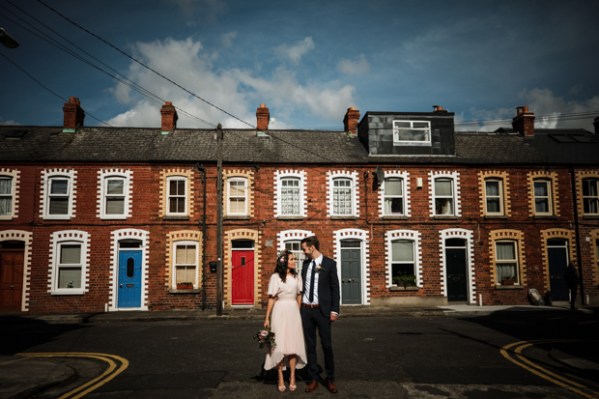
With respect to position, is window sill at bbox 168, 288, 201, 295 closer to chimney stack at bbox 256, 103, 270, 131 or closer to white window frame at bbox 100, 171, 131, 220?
white window frame at bbox 100, 171, 131, 220

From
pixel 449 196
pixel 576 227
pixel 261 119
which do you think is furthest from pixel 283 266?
pixel 576 227

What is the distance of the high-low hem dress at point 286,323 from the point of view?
5945mm

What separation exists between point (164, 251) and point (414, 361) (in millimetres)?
13237

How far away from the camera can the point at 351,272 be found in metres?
18.7

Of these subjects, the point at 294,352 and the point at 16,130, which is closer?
the point at 294,352

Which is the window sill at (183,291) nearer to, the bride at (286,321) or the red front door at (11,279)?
the red front door at (11,279)

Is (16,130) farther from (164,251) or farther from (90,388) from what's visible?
(90,388)

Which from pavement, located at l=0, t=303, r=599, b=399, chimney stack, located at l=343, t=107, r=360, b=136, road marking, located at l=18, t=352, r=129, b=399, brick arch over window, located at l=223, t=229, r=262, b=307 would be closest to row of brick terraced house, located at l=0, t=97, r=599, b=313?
brick arch over window, located at l=223, t=229, r=262, b=307

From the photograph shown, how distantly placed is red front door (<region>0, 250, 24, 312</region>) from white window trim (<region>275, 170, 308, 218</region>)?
11.7 meters

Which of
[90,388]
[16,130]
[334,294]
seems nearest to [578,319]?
[334,294]

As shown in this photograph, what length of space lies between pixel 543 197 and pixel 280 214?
43.4 ft

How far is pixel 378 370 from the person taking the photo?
→ 23.7 feet

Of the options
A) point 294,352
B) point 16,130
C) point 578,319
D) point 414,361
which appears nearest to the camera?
point 294,352

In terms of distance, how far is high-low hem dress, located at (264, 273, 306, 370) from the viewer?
5.95 metres
